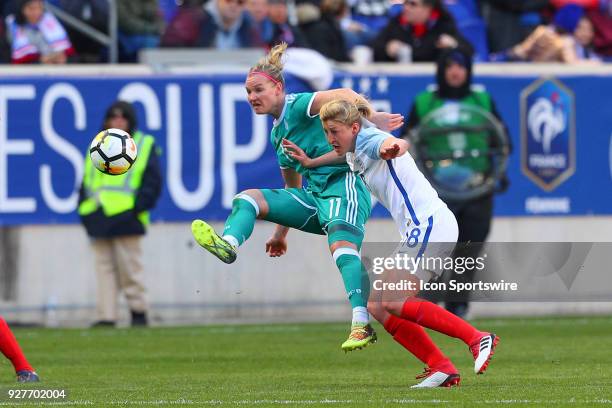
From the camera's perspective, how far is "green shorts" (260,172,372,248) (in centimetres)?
1071

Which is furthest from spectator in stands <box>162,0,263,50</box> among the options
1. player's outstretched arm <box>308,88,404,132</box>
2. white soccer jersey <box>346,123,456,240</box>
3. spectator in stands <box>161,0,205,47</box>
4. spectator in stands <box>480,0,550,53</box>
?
white soccer jersey <box>346,123,456,240</box>

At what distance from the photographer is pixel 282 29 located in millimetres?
18781

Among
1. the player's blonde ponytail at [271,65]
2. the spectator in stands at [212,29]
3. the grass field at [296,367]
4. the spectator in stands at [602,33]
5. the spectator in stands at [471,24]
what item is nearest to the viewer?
the grass field at [296,367]

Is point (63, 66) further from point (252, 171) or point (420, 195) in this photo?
point (420, 195)

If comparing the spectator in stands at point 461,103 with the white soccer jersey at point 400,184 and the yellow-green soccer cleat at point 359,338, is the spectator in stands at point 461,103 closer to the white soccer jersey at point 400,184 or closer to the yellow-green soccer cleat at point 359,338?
the white soccer jersey at point 400,184

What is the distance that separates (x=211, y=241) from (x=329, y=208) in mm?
1097

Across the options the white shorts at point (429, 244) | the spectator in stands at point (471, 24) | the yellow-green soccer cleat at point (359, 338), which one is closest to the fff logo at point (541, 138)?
the spectator in stands at point (471, 24)

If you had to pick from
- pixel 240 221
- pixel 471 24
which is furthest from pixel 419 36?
pixel 240 221

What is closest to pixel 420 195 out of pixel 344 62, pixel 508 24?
pixel 344 62

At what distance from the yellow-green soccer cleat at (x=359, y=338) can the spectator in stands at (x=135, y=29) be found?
31.3 ft

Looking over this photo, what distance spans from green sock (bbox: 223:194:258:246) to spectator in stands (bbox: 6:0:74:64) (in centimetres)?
754

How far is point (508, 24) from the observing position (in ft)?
66.5

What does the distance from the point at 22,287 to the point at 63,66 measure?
249 centimetres

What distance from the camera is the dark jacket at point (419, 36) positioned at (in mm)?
18469
